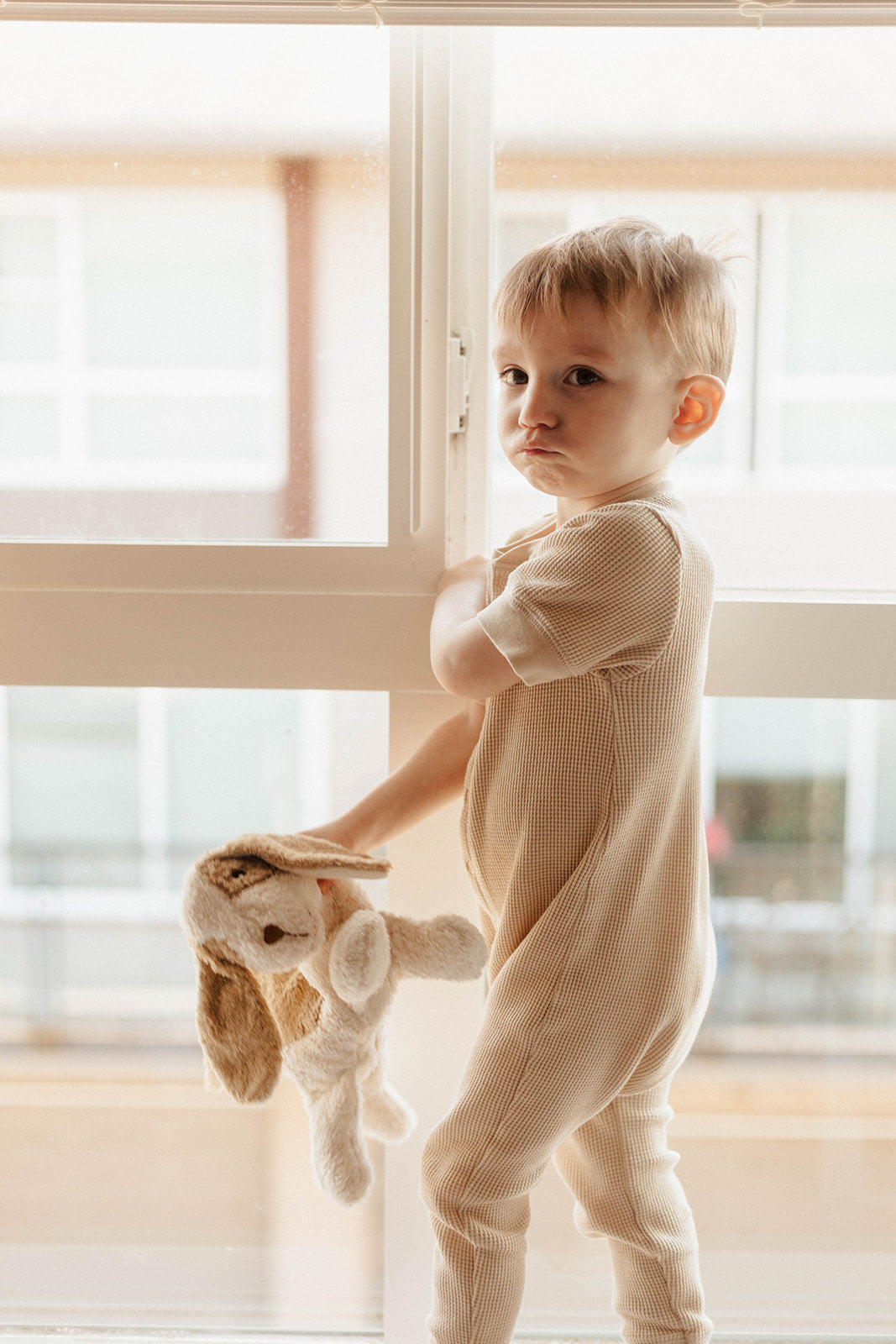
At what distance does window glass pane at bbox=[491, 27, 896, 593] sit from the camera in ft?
3.55

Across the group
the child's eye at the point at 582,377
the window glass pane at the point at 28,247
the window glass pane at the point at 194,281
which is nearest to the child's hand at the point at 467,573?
the window glass pane at the point at 194,281

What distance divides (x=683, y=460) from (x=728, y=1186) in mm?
865

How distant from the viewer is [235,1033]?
2.93 feet

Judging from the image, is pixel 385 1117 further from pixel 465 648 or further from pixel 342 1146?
pixel 465 648

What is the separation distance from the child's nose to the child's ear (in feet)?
0.36

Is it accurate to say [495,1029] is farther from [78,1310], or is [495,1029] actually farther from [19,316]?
[19,316]

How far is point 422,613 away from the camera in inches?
42.8

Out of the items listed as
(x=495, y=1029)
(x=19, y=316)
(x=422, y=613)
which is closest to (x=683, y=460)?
(x=422, y=613)

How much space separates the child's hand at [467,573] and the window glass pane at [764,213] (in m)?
0.09

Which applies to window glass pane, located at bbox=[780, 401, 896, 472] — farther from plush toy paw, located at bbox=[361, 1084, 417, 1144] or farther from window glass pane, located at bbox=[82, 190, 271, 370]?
plush toy paw, located at bbox=[361, 1084, 417, 1144]

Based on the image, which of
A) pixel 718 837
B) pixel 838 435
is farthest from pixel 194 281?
pixel 718 837

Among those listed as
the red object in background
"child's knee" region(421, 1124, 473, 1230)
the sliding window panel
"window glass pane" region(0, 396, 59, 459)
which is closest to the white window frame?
the sliding window panel

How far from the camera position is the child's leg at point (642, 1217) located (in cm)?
95

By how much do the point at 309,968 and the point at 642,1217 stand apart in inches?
14.9
